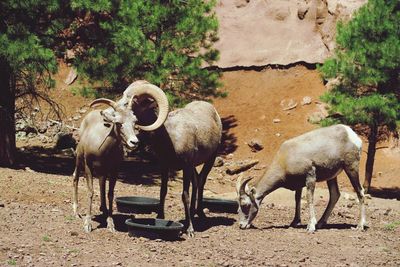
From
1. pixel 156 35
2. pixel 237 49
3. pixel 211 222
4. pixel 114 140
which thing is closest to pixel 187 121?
pixel 114 140

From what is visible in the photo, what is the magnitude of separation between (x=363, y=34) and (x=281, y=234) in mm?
10382

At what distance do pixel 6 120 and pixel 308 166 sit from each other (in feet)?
32.3

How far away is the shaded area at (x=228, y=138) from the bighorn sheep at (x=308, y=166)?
13.4m

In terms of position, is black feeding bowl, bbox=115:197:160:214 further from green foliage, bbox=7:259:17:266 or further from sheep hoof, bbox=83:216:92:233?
green foliage, bbox=7:259:17:266

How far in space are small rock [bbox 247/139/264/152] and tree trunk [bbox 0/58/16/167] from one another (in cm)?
1023

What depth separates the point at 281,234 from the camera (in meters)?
11.4

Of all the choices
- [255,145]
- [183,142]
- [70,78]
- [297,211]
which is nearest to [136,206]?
[183,142]

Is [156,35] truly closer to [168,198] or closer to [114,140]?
[168,198]

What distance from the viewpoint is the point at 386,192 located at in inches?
862

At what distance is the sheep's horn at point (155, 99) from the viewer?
392 inches

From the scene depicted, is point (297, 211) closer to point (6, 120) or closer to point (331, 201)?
point (331, 201)

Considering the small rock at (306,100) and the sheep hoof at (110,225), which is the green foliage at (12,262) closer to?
the sheep hoof at (110,225)

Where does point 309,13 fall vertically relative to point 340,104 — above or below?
above

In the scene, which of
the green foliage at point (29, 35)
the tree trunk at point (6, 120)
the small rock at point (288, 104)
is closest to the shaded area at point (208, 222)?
the green foliage at point (29, 35)
